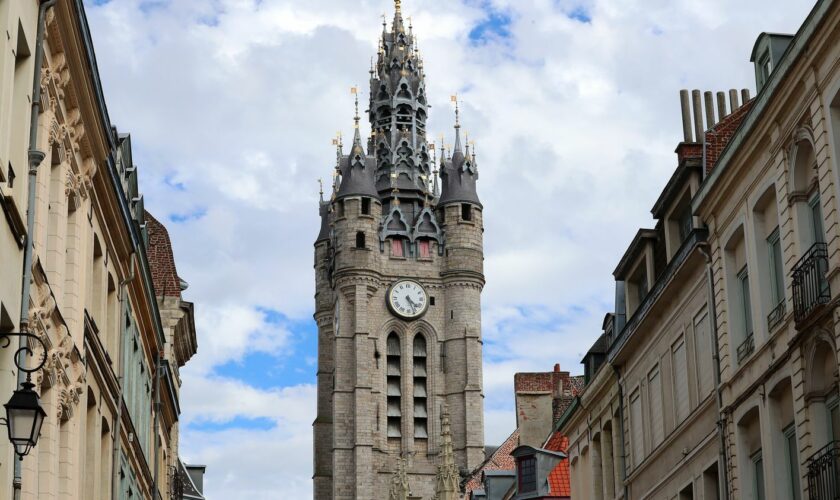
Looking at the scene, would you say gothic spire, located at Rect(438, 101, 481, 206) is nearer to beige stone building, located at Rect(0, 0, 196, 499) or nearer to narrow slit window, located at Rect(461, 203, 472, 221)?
narrow slit window, located at Rect(461, 203, 472, 221)

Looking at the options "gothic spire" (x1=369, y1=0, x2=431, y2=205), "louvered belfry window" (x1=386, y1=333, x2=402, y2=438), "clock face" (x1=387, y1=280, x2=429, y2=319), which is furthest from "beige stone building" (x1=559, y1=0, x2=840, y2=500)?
"gothic spire" (x1=369, y1=0, x2=431, y2=205)

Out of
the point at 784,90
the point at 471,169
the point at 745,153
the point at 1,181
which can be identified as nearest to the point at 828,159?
the point at 784,90

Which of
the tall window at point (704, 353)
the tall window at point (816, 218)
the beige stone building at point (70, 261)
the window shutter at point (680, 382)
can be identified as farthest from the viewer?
the window shutter at point (680, 382)

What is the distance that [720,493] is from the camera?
24.2 m

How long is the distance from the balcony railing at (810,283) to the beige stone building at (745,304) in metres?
0.02

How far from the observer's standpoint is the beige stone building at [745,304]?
1927 centimetres

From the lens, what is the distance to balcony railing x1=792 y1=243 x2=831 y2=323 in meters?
19.1

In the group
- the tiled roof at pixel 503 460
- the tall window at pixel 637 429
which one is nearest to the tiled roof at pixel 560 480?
the tall window at pixel 637 429

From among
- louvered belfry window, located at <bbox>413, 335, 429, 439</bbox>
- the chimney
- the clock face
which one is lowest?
the chimney

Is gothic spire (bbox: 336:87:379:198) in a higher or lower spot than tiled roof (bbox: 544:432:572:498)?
higher

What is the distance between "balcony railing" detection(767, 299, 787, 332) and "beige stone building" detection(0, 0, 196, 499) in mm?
9219

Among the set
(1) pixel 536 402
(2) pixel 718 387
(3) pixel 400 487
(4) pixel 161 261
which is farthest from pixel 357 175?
(2) pixel 718 387

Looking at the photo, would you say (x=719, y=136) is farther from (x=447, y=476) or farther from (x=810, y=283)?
(x=447, y=476)

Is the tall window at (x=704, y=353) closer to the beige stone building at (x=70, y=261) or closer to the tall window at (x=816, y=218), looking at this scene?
the tall window at (x=816, y=218)
